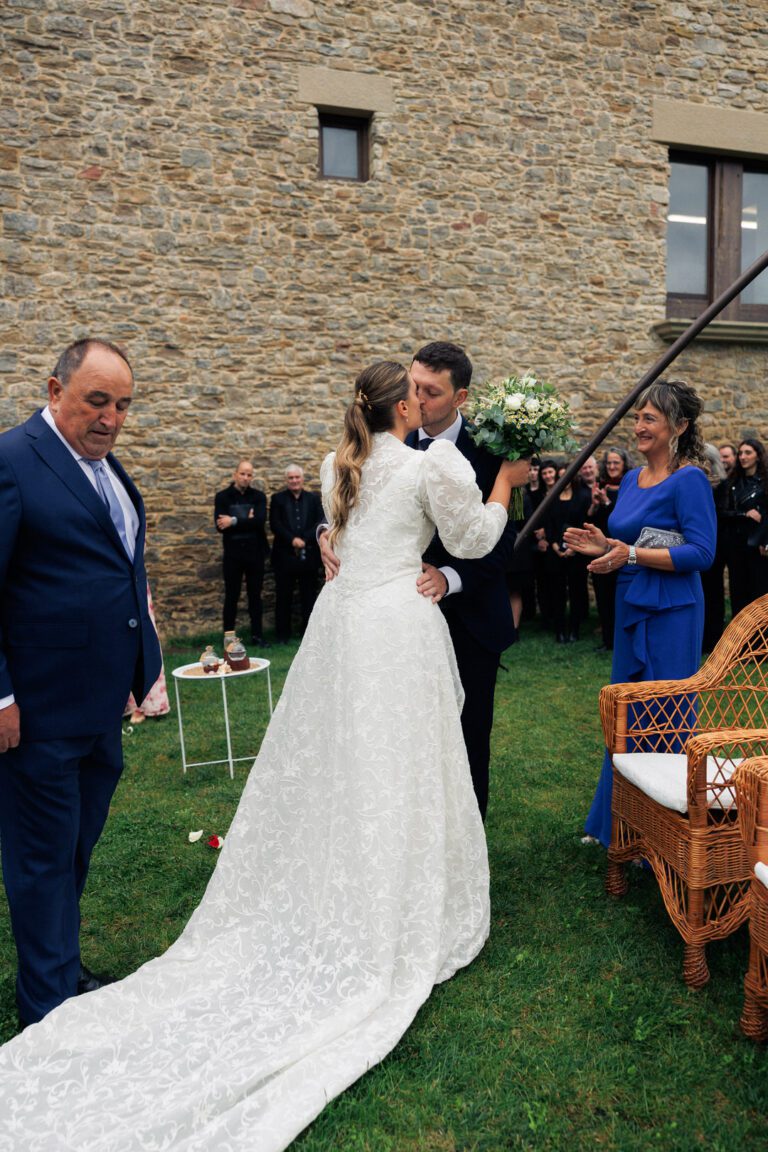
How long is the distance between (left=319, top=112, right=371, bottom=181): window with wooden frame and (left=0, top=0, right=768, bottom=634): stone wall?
Answer: 30cm

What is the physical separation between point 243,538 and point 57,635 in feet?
24.6

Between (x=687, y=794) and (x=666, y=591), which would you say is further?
(x=666, y=591)

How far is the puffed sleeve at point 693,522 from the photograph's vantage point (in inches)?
143

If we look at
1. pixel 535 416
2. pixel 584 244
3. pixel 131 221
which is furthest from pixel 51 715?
pixel 584 244

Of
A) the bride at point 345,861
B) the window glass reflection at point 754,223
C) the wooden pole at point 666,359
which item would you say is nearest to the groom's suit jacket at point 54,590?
the bride at point 345,861

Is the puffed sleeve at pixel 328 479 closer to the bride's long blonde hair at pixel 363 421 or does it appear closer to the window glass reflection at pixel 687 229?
the bride's long blonde hair at pixel 363 421

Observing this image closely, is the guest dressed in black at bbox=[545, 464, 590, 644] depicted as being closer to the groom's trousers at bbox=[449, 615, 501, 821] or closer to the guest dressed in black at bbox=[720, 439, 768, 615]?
the guest dressed in black at bbox=[720, 439, 768, 615]

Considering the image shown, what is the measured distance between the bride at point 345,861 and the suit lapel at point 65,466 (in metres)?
0.80

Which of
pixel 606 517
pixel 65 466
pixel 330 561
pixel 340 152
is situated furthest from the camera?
pixel 340 152

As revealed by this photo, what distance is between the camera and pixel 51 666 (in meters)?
2.63

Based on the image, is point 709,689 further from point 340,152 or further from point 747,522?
point 340,152

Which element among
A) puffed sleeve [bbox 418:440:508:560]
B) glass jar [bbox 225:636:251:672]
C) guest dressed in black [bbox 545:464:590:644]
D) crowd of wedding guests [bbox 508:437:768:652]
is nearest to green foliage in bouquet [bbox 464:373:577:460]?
puffed sleeve [bbox 418:440:508:560]

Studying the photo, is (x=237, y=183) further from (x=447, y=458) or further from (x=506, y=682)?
(x=447, y=458)

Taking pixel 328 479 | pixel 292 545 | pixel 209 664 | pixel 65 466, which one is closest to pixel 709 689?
pixel 328 479
